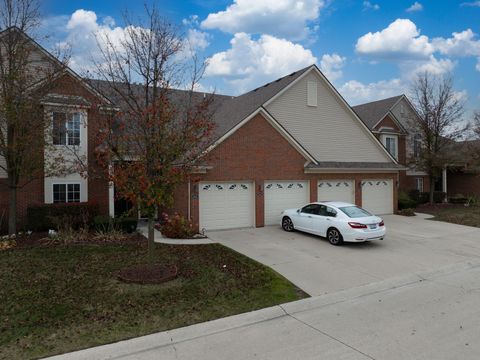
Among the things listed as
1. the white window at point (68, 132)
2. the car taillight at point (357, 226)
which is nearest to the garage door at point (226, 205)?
the car taillight at point (357, 226)

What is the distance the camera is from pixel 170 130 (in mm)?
8617

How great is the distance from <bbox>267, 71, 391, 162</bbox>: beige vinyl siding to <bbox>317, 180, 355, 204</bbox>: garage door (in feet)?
5.97

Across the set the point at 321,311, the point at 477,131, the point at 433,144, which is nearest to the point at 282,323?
the point at 321,311

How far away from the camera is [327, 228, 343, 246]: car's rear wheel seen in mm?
12922

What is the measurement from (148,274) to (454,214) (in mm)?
19823

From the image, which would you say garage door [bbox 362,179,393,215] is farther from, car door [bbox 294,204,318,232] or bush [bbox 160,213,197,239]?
bush [bbox 160,213,197,239]

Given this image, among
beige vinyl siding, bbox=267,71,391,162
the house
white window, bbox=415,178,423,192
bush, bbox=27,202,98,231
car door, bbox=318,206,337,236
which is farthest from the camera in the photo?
white window, bbox=415,178,423,192

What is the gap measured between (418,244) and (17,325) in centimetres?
1278

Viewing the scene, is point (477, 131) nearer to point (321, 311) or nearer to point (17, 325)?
point (321, 311)

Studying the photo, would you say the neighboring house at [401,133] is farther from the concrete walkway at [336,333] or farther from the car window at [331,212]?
the concrete walkway at [336,333]

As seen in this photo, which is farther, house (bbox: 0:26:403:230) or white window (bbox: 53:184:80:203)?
white window (bbox: 53:184:80:203)

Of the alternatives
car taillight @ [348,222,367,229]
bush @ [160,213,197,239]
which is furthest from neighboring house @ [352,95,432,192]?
bush @ [160,213,197,239]

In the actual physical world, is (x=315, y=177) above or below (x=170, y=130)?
below

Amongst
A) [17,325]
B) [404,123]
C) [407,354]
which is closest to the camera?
[407,354]
